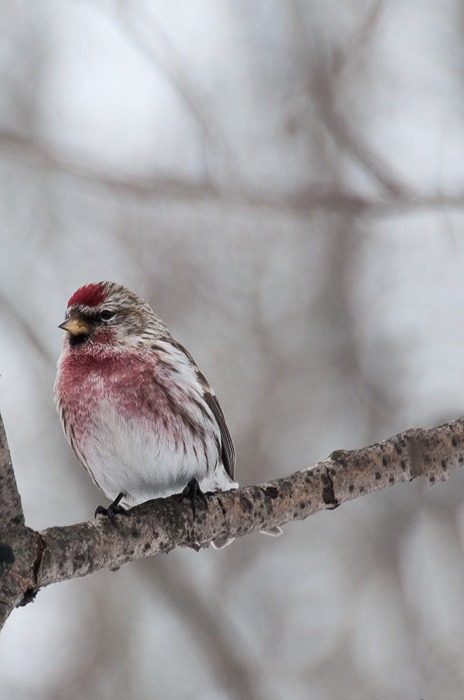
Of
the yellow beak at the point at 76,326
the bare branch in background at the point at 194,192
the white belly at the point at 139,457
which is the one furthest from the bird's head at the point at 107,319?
the bare branch in background at the point at 194,192

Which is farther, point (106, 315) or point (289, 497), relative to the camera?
point (106, 315)

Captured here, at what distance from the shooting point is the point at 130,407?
9.55ft

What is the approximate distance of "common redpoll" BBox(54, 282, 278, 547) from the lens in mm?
2906

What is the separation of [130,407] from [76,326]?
396 mm

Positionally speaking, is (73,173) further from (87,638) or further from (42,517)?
(87,638)

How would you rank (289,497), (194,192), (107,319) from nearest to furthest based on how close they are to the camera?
1. (289,497)
2. (107,319)
3. (194,192)

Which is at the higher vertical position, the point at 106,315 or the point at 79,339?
the point at 106,315

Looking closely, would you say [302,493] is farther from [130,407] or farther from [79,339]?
Answer: [79,339]

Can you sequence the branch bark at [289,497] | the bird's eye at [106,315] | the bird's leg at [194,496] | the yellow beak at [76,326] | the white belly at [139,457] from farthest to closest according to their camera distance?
the bird's eye at [106,315] < the yellow beak at [76,326] < the white belly at [139,457] < the bird's leg at [194,496] < the branch bark at [289,497]

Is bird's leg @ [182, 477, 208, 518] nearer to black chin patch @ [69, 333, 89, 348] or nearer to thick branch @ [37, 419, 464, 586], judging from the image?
thick branch @ [37, 419, 464, 586]

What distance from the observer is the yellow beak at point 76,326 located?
3055mm

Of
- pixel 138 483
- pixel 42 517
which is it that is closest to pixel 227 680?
pixel 42 517

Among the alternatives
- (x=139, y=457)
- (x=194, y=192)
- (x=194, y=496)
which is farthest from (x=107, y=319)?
(x=194, y=192)

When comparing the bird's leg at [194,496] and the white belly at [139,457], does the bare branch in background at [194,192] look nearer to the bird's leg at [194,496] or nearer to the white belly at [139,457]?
the white belly at [139,457]
